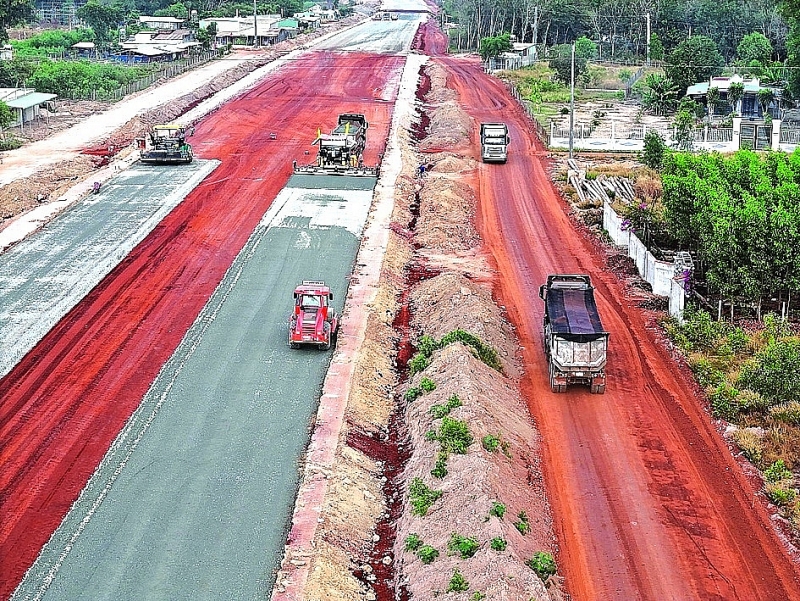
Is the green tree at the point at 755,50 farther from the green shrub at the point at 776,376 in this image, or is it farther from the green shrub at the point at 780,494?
the green shrub at the point at 780,494

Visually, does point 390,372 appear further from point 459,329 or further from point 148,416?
point 148,416

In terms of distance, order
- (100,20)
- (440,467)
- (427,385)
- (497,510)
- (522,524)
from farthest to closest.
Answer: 1. (100,20)
2. (427,385)
3. (440,467)
4. (522,524)
5. (497,510)

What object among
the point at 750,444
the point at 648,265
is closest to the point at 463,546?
the point at 750,444

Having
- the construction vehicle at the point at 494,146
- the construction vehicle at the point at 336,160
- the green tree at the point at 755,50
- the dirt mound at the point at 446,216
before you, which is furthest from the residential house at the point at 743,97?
the construction vehicle at the point at 336,160

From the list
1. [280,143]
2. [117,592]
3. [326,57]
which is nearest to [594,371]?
[117,592]

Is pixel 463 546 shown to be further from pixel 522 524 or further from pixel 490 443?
pixel 490 443
